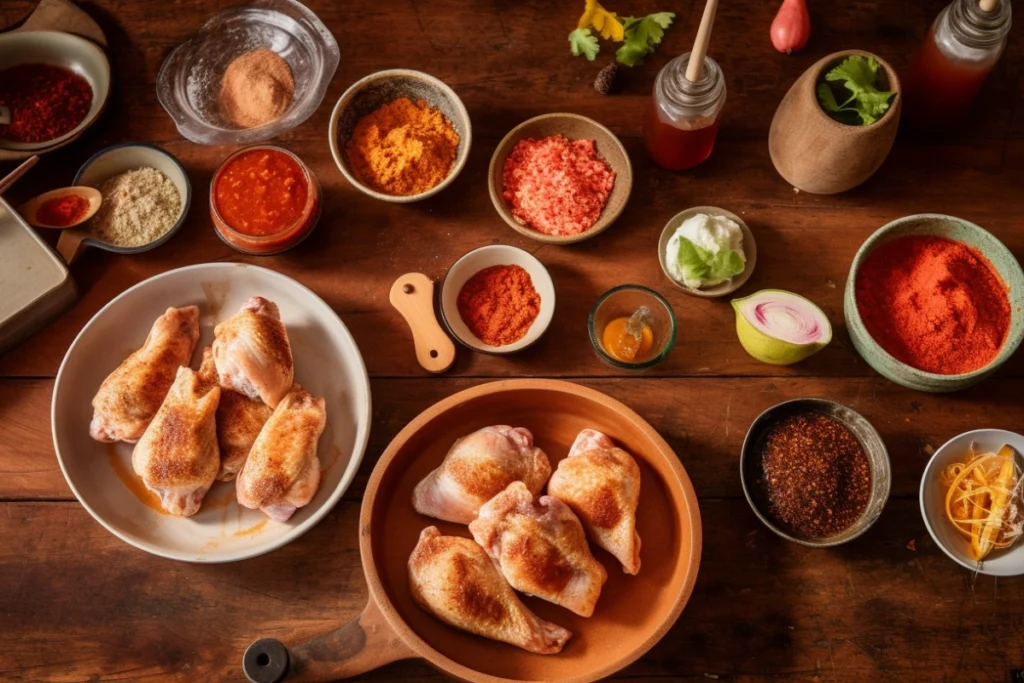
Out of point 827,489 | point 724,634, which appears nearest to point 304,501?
point 724,634

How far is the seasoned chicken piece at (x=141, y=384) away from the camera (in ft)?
6.19

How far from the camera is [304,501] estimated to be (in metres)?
1.84

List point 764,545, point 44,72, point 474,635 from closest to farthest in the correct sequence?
point 474,635, point 764,545, point 44,72

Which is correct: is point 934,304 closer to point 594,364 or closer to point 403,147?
point 594,364

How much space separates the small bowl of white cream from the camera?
1.97 meters

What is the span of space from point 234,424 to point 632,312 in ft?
3.22

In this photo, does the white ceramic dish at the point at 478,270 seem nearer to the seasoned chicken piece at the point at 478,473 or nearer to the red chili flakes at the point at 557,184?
the red chili flakes at the point at 557,184

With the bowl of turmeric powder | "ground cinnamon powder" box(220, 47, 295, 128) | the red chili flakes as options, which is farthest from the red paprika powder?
the red chili flakes

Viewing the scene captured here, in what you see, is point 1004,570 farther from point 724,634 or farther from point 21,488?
point 21,488

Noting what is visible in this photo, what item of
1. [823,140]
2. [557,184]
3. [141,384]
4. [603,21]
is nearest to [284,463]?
[141,384]

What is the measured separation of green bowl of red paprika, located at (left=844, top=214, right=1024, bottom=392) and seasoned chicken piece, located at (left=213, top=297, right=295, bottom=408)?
1.32 meters

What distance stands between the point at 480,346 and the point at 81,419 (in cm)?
95

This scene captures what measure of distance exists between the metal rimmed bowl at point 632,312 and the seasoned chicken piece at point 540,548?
41 centimetres

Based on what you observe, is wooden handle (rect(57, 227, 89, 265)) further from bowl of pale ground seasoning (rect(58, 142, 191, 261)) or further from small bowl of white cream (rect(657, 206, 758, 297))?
small bowl of white cream (rect(657, 206, 758, 297))
